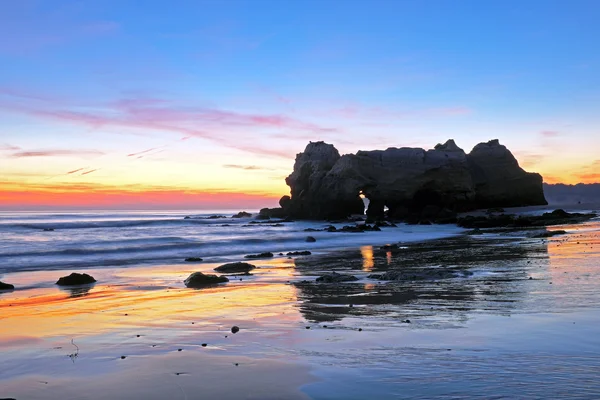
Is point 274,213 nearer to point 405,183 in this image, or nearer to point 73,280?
point 405,183

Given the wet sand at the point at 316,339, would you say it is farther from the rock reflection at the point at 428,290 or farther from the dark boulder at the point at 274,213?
the dark boulder at the point at 274,213

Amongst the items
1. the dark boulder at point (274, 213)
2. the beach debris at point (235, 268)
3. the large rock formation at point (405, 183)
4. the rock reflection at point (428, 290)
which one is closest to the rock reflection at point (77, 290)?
the beach debris at point (235, 268)

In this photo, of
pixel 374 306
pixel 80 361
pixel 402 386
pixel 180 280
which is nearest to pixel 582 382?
pixel 402 386

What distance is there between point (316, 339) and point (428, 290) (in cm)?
532

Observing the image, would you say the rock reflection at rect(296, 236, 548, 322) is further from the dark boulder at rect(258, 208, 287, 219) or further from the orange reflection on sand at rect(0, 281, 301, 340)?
the dark boulder at rect(258, 208, 287, 219)

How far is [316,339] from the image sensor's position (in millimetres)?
7461

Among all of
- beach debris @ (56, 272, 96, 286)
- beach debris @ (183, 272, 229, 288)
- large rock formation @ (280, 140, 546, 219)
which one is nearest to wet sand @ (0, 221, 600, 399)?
beach debris @ (183, 272, 229, 288)

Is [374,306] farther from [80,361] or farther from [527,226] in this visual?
[527,226]

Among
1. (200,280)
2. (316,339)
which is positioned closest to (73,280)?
(200,280)

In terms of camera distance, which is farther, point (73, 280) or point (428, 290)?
point (73, 280)

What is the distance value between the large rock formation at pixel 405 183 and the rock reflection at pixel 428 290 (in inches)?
1790

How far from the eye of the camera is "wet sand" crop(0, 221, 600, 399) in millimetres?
5277

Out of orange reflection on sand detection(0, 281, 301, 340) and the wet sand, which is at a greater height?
the wet sand

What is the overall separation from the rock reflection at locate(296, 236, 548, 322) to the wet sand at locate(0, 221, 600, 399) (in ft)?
0.16
